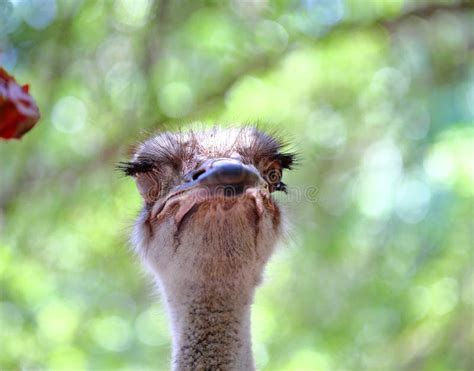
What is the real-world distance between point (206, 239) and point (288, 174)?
3.20m

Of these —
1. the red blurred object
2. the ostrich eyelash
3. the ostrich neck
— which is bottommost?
the red blurred object

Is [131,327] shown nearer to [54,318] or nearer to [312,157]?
[54,318]

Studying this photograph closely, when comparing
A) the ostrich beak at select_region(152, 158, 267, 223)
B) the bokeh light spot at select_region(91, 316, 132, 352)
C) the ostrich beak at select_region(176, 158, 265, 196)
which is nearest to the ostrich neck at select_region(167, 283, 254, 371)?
the ostrich beak at select_region(152, 158, 267, 223)

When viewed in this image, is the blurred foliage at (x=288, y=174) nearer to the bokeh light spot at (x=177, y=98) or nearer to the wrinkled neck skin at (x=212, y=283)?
the bokeh light spot at (x=177, y=98)

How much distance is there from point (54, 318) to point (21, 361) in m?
0.82

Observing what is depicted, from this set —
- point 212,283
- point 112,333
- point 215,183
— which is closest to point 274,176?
point 212,283

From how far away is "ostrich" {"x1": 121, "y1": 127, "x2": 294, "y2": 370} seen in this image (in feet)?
8.12

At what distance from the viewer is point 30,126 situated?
1.42 metres

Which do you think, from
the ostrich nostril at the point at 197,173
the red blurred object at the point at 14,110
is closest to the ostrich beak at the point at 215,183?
the ostrich nostril at the point at 197,173

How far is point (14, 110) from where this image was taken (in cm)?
138

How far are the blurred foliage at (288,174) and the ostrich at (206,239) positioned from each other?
617 millimetres

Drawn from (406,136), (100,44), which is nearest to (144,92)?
(100,44)

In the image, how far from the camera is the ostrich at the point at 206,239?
2.47m

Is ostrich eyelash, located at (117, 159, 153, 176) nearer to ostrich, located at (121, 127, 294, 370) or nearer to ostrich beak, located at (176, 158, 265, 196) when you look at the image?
ostrich, located at (121, 127, 294, 370)
